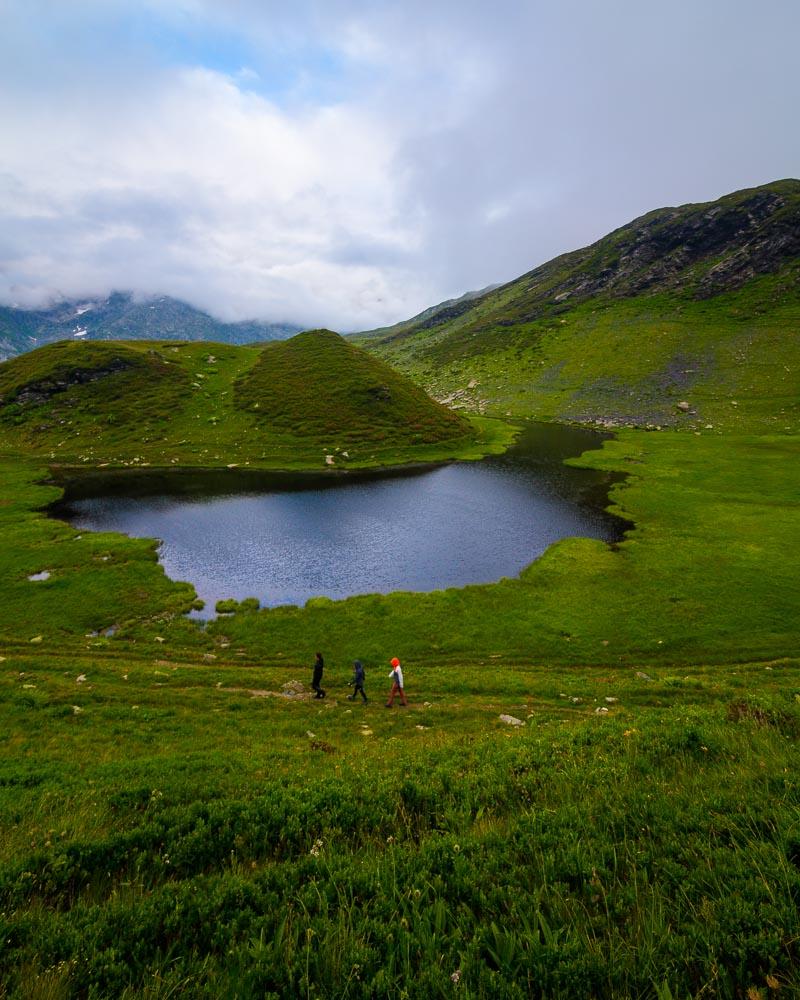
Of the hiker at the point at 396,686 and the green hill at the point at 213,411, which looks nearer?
the hiker at the point at 396,686

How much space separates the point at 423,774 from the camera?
1148cm

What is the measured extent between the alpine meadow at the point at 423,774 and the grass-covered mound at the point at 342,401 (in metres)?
45.5

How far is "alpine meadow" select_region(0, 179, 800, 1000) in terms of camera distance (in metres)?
5.36

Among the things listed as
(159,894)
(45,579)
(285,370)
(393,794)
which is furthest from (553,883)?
(285,370)

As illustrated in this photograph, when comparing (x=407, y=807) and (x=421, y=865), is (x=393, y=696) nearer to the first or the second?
(x=407, y=807)

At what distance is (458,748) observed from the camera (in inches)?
540

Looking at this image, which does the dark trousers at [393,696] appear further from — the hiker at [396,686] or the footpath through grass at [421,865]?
the footpath through grass at [421,865]

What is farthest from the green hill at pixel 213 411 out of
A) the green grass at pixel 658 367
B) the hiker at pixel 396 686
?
the hiker at pixel 396 686

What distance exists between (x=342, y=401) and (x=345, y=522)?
5672 cm

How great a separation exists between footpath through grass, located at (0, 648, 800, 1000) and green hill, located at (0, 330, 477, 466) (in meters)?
70.8

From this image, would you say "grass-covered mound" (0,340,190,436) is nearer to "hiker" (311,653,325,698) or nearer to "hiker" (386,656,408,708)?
"hiker" (311,653,325,698)

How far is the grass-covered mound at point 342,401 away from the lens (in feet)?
308

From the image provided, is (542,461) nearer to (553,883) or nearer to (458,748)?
(458,748)

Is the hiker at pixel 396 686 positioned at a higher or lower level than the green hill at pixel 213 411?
lower
